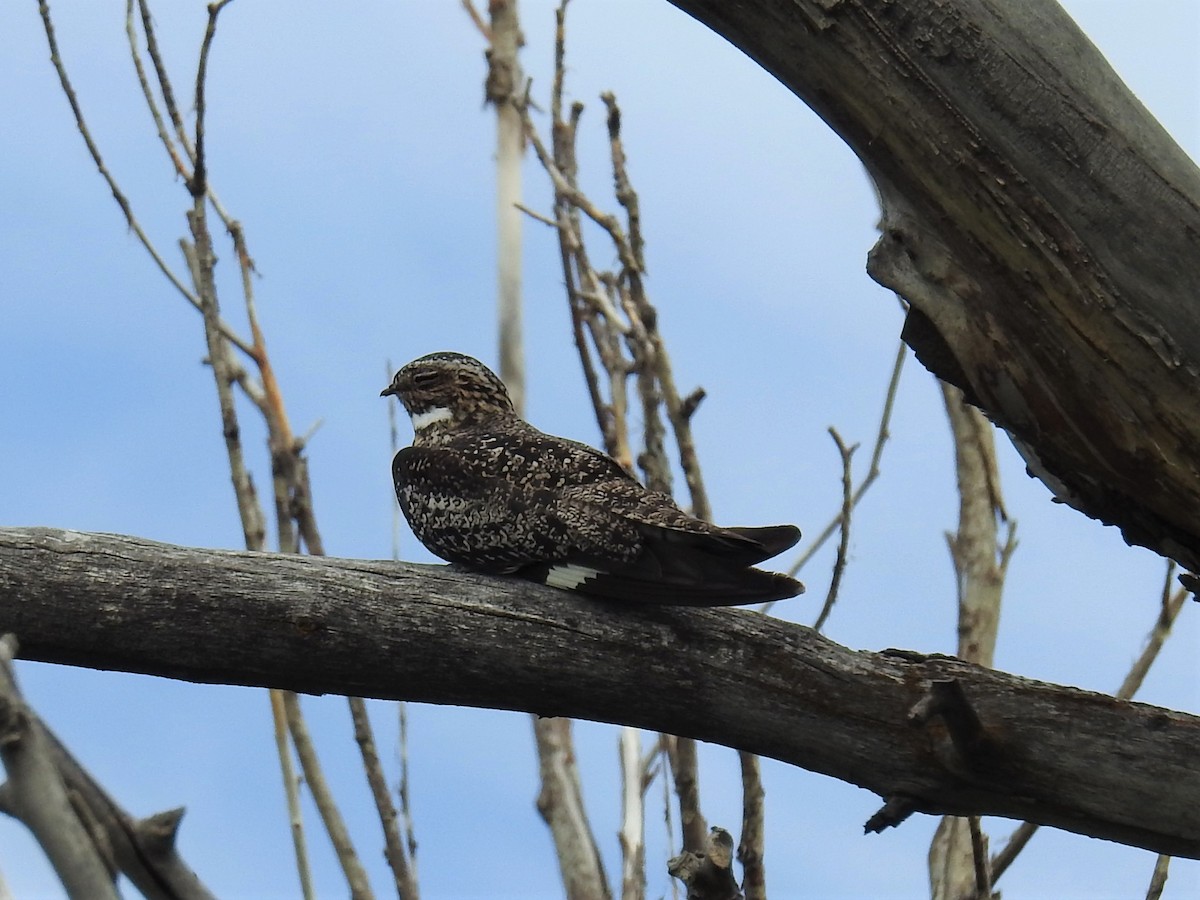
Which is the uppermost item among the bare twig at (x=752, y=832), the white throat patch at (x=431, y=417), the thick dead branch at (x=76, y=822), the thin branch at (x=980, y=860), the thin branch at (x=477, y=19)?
the thin branch at (x=477, y=19)

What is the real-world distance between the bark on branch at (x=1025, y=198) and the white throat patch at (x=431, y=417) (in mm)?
2504

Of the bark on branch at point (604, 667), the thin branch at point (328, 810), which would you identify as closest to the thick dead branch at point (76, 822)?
the bark on branch at point (604, 667)

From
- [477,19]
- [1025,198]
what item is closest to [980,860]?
[1025,198]

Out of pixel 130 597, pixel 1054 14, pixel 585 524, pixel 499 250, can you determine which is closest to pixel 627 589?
pixel 585 524

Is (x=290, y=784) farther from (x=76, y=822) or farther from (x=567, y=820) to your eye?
(x=76, y=822)

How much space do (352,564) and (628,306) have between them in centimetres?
212

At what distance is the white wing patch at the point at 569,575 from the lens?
4488mm

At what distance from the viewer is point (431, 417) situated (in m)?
6.28

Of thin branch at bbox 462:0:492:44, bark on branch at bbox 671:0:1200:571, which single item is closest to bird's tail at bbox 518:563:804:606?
bark on branch at bbox 671:0:1200:571

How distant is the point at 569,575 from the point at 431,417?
193 cm

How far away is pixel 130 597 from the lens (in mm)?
4312

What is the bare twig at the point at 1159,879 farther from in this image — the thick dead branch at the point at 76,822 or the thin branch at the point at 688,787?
the thick dead branch at the point at 76,822

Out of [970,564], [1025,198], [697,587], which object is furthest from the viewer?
[970,564]

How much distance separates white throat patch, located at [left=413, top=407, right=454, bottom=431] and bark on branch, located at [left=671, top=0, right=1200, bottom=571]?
8.22ft
